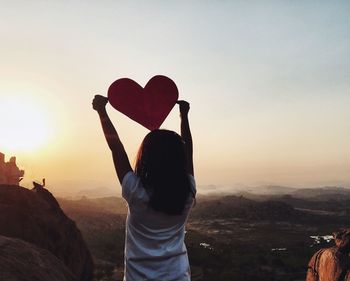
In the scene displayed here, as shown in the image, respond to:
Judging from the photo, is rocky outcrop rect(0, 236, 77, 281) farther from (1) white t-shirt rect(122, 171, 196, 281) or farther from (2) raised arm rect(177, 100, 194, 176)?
(2) raised arm rect(177, 100, 194, 176)

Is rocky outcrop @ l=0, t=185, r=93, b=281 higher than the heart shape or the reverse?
the reverse

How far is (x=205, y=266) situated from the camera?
32.5m

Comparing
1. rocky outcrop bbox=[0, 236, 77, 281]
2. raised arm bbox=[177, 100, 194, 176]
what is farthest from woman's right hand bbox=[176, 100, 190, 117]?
rocky outcrop bbox=[0, 236, 77, 281]

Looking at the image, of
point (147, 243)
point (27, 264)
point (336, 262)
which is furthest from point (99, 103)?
point (336, 262)

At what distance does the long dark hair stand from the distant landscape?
918 inches

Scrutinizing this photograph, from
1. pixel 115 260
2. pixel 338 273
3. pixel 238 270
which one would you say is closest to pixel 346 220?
pixel 238 270

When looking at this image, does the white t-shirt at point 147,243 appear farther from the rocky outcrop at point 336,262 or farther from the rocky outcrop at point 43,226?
the rocky outcrop at point 336,262

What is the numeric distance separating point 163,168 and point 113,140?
49 cm

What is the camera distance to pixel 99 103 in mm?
3342

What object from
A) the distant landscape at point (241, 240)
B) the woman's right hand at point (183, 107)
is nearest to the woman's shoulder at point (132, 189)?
the woman's right hand at point (183, 107)

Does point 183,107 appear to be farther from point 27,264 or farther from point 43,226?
point 43,226

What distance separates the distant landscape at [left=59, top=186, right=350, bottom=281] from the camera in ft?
100

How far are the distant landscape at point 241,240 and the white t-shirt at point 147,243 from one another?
75.9 ft

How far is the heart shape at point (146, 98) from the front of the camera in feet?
11.4
